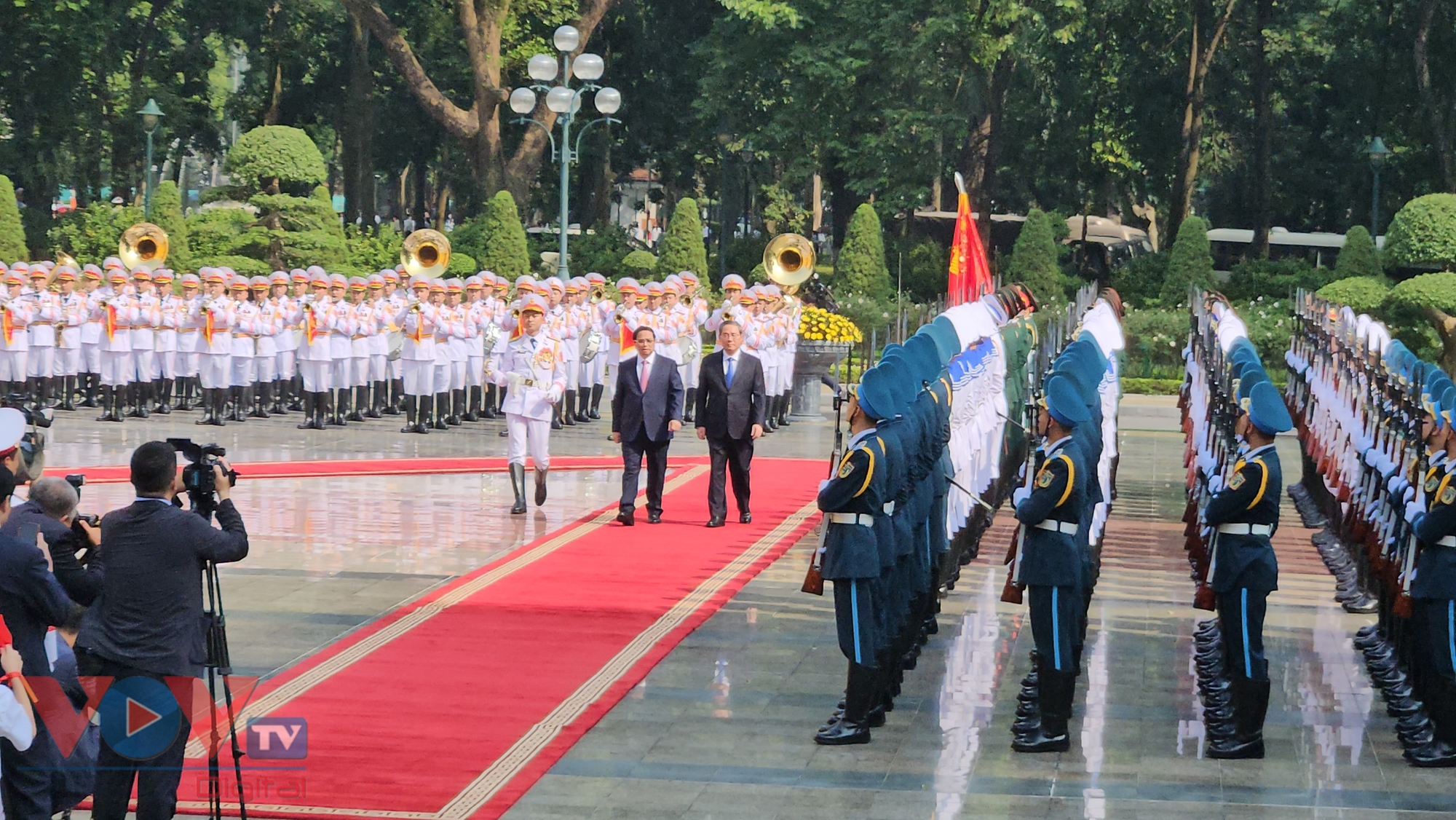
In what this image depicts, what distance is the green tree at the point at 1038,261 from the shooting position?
35.2 meters

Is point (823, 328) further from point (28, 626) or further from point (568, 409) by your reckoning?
point (28, 626)

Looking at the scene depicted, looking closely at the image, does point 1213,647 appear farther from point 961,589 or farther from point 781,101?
point 781,101

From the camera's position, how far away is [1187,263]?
3375 centimetres

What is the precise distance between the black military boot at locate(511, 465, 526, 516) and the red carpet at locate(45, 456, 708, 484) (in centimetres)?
310

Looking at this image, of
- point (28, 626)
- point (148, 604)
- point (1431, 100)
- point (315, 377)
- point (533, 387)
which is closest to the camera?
point (28, 626)

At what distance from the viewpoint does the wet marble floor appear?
7742 mm

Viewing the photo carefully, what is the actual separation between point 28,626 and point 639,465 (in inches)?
344

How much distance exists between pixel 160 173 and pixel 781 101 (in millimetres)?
24350

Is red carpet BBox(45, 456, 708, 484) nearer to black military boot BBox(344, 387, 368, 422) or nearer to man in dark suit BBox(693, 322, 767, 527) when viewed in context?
black military boot BBox(344, 387, 368, 422)

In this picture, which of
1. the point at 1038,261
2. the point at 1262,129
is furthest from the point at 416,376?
the point at 1262,129

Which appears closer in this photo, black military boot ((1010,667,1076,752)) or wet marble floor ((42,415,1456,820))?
wet marble floor ((42,415,1456,820))

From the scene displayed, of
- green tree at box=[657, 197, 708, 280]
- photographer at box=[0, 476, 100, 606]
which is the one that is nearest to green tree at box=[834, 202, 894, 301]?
green tree at box=[657, 197, 708, 280]

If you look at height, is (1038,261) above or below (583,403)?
above

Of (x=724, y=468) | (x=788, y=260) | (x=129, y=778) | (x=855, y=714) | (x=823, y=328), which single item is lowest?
(x=855, y=714)
